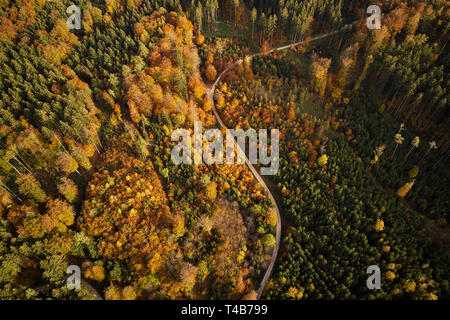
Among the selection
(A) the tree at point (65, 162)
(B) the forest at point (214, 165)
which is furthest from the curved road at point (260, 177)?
(A) the tree at point (65, 162)

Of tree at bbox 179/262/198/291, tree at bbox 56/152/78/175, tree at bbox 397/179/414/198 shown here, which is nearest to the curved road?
tree at bbox 179/262/198/291

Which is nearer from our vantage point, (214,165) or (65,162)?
(65,162)

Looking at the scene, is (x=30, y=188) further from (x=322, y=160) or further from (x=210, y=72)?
(x=322, y=160)

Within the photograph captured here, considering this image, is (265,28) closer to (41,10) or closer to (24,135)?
(41,10)

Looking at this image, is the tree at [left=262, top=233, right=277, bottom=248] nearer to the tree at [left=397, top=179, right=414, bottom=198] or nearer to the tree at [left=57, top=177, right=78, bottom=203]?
the tree at [left=397, top=179, right=414, bottom=198]

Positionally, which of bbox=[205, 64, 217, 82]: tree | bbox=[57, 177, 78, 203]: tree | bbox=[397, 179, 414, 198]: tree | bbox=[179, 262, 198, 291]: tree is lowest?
bbox=[179, 262, 198, 291]: tree

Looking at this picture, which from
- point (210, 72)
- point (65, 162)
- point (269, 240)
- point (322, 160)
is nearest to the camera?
point (65, 162)

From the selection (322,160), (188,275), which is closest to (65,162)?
(188,275)
